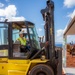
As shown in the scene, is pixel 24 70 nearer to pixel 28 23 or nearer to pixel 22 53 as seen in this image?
pixel 22 53

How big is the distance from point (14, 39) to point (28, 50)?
0.71 meters

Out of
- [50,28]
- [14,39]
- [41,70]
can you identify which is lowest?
[41,70]


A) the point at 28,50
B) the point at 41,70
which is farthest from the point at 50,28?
the point at 41,70

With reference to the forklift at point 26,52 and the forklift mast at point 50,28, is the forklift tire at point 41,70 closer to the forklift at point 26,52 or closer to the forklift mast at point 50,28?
the forklift at point 26,52

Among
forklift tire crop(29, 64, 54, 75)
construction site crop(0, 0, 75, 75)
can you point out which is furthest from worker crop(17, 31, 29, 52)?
forklift tire crop(29, 64, 54, 75)

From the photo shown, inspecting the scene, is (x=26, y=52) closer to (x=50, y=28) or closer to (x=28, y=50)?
(x=28, y=50)

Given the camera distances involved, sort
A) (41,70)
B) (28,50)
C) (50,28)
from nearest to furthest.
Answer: (41,70) < (28,50) < (50,28)

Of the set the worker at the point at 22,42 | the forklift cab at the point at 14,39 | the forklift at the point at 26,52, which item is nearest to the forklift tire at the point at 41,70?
the forklift at the point at 26,52

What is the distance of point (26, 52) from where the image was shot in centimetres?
1176

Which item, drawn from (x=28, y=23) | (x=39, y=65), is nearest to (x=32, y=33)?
(x=28, y=23)

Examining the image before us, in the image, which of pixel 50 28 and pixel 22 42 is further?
pixel 50 28

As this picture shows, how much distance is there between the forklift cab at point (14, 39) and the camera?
38.2 feet

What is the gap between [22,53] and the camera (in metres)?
11.8

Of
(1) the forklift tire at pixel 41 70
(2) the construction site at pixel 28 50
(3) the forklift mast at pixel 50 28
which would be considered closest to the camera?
(1) the forklift tire at pixel 41 70
